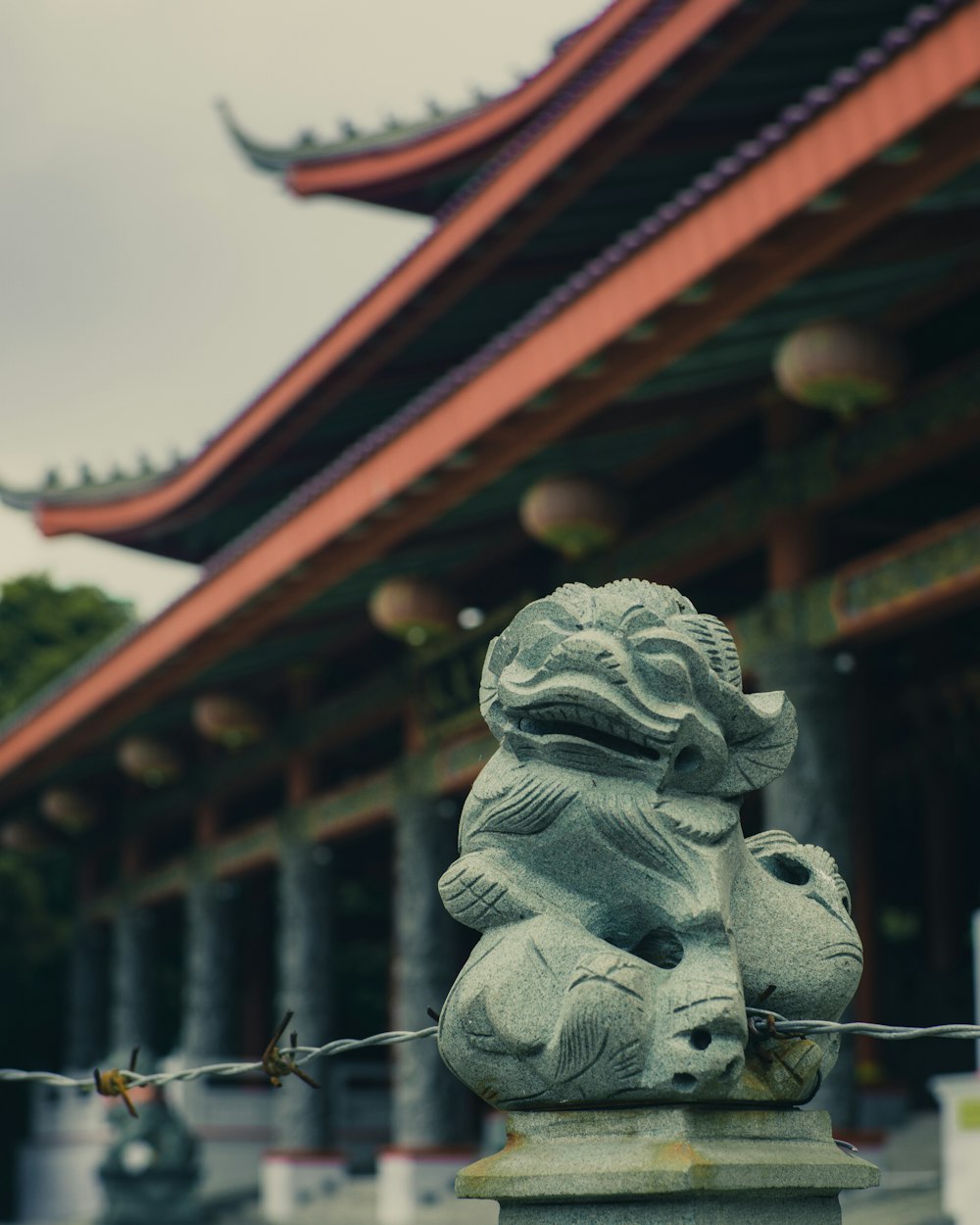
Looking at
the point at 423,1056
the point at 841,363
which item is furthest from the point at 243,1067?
the point at 423,1056

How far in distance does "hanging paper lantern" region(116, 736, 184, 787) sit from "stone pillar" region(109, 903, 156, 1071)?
269cm

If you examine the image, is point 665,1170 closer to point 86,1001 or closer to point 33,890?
point 86,1001

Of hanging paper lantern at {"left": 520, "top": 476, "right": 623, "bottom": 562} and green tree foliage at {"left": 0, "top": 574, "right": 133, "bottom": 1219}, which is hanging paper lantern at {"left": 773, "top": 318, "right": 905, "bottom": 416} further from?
green tree foliage at {"left": 0, "top": 574, "right": 133, "bottom": 1219}

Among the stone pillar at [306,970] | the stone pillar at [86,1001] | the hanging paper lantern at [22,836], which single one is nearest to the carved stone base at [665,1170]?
the stone pillar at [306,970]

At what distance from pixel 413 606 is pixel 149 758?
5.65 m

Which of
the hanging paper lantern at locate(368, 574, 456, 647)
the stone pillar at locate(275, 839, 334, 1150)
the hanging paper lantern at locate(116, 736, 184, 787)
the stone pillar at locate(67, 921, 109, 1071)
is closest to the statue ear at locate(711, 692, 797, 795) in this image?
the hanging paper lantern at locate(368, 574, 456, 647)

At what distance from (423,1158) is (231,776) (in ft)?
15.7

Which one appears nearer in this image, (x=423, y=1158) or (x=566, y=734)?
(x=566, y=734)

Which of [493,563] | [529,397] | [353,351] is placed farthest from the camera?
[353,351]

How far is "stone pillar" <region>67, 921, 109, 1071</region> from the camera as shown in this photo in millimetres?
19516

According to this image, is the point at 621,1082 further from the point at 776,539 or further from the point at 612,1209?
the point at 776,539

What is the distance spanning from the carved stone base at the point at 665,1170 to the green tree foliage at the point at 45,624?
2150 centimetres

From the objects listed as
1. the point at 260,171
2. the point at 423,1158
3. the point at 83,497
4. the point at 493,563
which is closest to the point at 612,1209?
the point at 493,563

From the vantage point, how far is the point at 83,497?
17.0m
